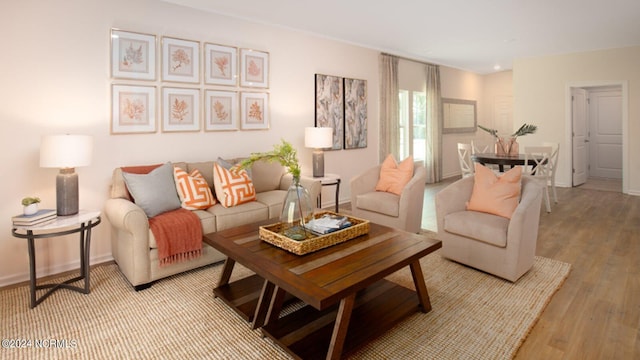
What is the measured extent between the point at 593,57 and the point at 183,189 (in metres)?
7.29

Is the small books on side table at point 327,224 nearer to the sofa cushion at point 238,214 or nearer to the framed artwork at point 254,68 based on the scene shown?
the sofa cushion at point 238,214

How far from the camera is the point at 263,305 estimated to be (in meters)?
2.28

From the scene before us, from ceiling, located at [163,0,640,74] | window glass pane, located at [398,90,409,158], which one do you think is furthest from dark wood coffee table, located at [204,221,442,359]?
window glass pane, located at [398,90,409,158]

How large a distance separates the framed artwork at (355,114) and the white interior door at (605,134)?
590 centimetres

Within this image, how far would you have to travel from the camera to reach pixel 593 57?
21.4 feet

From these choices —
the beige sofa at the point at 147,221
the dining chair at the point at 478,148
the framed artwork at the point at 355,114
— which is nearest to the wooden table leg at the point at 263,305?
the beige sofa at the point at 147,221

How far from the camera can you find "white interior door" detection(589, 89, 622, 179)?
801 cm

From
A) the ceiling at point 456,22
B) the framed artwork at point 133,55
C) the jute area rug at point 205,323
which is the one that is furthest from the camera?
the ceiling at point 456,22

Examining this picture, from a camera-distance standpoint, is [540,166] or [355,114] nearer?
[540,166]

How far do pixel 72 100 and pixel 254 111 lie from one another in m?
1.87

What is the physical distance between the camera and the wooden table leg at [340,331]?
70.4 inches

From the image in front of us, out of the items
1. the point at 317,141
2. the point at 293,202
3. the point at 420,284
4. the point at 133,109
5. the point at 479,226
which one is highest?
the point at 133,109

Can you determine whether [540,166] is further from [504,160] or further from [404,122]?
[404,122]


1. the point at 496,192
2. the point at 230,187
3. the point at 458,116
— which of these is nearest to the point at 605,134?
the point at 458,116
